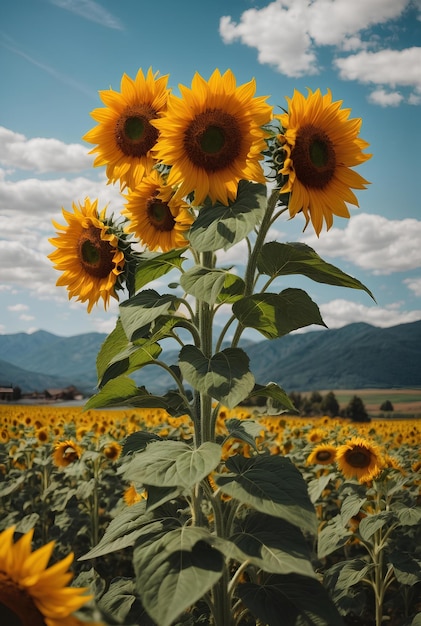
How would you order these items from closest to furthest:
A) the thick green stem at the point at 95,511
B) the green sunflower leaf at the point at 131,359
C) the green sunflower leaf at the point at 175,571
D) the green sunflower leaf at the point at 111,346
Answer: the green sunflower leaf at the point at 175,571 → the green sunflower leaf at the point at 131,359 → the green sunflower leaf at the point at 111,346 → the thick green stem at the point at 95,511

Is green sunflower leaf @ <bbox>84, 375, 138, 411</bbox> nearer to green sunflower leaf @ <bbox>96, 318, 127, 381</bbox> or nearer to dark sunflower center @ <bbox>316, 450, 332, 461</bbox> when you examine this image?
green sunflower leaf @ <bbox>96, 318, 127, 381</bbox>

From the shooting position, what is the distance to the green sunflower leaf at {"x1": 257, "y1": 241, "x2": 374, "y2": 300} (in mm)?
2170

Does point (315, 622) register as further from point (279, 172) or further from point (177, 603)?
point (279, 172)

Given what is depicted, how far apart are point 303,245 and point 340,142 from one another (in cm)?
43

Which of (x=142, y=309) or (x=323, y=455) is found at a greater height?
(x=142, y=309)

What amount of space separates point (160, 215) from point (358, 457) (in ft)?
10.9

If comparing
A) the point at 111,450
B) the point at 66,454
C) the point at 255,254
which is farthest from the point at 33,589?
the point at 66,454

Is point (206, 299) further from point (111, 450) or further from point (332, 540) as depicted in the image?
point (111, 450)

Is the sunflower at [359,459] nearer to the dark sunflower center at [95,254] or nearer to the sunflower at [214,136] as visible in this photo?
the dark sunflower center at [95,254]

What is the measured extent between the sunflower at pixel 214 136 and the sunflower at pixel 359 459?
135 inches

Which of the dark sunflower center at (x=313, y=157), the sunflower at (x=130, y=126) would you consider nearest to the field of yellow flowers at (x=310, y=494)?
the dark sunflower center at (x=313, y=157)

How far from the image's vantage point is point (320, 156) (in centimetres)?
225

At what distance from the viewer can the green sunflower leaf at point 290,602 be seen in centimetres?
203

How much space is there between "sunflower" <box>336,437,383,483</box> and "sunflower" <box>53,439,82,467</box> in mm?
3311
